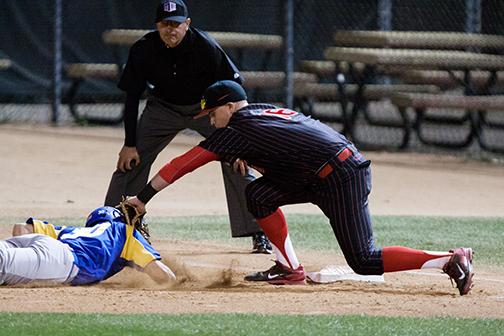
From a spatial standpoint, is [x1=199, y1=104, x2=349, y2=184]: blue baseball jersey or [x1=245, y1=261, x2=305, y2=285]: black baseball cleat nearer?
[x1=199, y1=104, x2=349, y2=184]: blue baseball jersey

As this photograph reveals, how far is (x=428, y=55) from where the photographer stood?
15227 millimetres

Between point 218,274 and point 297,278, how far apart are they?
1.95 ft

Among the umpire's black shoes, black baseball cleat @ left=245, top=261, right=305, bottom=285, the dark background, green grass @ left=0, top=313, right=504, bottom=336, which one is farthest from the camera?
the dark background

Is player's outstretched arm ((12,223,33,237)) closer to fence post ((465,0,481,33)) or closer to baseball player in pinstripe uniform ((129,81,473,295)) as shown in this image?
baseball player in pinstripe uniform ((129,81,473,295))

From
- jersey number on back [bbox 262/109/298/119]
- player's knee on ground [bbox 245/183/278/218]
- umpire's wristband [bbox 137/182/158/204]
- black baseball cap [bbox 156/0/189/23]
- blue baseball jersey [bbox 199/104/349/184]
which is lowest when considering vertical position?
player's knee on ground [bbox 245/183/278/218]

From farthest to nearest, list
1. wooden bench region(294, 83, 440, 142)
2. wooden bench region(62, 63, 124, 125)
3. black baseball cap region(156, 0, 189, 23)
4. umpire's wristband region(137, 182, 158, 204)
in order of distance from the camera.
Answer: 1. wooden bench region(62, 63, 124, 125)
2. wooden bench region(294, 83, 440, 142)
3. black baseball cap region(156, 0, 189, 23)
4. umpire's wristband region(137, 182, 158, 204)

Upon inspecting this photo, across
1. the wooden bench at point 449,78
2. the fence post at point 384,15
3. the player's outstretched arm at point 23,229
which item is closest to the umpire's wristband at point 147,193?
the player's outstretched arm at point 23,229

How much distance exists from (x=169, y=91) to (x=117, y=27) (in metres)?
10.5

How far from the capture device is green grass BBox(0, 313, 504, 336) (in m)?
5.39

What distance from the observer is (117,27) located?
18.4 metres

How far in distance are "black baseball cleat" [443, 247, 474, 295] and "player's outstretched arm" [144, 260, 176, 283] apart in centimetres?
155

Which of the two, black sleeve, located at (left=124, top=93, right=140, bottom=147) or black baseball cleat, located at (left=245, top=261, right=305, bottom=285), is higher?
black sleeve, located at (left=124, top=93, right=140, bottom=147)

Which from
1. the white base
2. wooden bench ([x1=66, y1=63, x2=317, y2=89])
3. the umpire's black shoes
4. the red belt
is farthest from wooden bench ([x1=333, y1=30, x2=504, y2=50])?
the red belt

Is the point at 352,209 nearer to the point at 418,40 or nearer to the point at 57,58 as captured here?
the point at 418,40
